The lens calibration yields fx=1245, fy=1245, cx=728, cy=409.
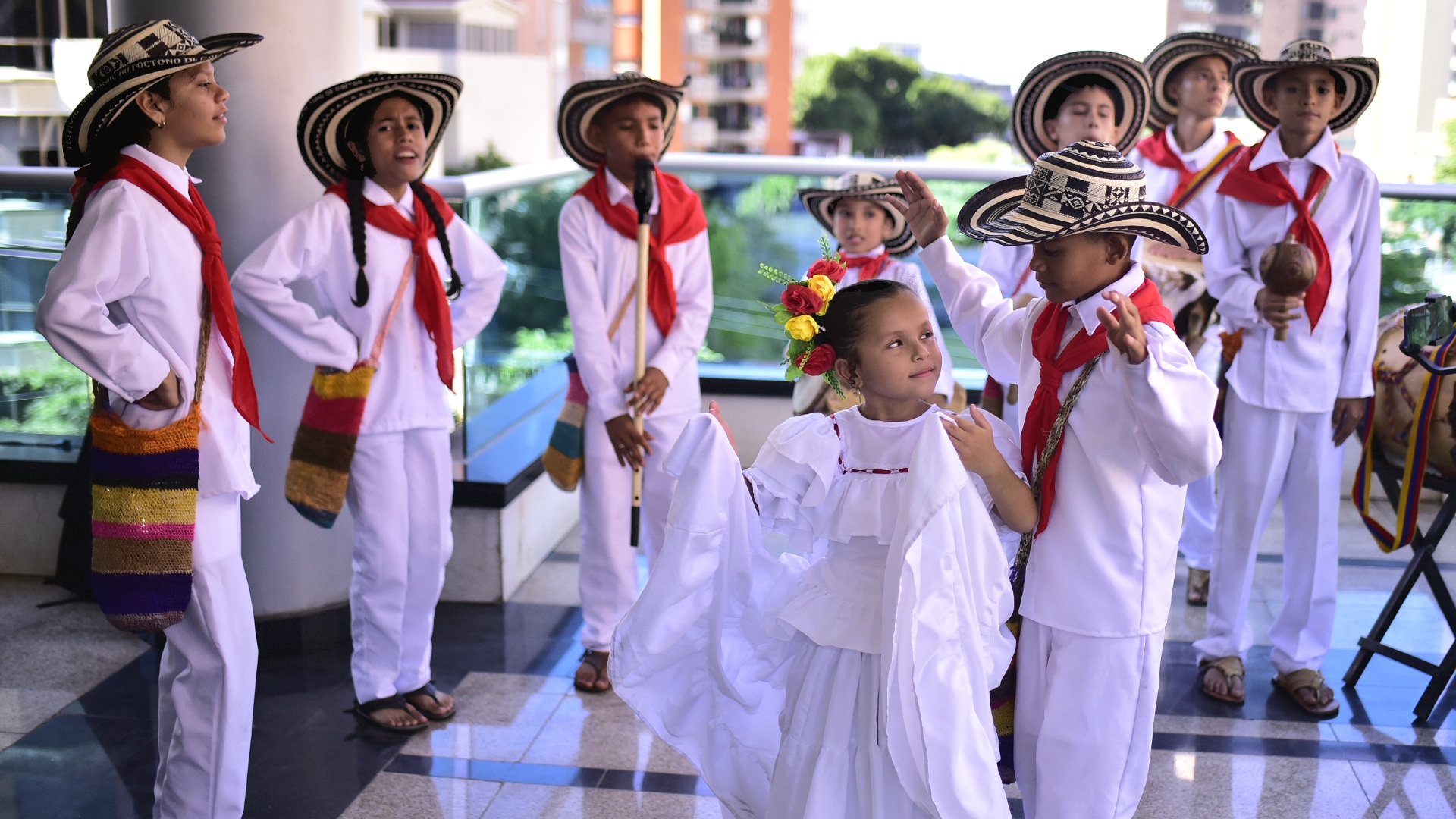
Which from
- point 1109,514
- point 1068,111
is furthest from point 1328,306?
point 1109,514

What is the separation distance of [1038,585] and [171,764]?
1988 millimetres

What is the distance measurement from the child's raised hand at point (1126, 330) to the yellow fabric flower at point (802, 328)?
21.4 inches

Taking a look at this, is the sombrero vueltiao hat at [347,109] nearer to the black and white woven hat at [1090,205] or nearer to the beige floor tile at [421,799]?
the beige floor tile at [421,799]

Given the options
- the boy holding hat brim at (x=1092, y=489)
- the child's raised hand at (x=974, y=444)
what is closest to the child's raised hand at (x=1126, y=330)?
the boy holding hat brim at (x=1092, y=489)

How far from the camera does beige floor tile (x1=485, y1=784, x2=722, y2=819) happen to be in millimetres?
3162

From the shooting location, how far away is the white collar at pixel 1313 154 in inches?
145

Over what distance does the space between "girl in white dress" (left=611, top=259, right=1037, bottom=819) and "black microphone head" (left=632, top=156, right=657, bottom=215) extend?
1.42m

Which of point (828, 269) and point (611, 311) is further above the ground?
point (828, 269)

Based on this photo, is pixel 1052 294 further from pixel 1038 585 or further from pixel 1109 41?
pixel 1109 41

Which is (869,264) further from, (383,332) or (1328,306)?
(383,332)

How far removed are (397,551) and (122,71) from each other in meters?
1.51

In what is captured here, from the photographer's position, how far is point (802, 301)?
2.44m

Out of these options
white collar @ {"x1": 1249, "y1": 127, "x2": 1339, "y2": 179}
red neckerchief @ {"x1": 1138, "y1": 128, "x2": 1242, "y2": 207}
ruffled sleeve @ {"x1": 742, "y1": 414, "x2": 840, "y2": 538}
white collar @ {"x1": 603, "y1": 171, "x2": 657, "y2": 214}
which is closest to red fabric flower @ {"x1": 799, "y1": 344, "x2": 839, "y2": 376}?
ruffled sleeve @ {"x1": 742, "y1": 414, "x2": 840, "y2": 538}

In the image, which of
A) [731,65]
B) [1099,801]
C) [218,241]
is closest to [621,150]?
[218,241]
